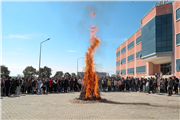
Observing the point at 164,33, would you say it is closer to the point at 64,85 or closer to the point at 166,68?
the point at 166,68

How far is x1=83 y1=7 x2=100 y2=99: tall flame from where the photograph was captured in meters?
13.3

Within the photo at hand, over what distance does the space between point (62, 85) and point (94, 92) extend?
8.99 meters

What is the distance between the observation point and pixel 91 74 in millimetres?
13594

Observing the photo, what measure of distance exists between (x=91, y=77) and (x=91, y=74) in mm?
235

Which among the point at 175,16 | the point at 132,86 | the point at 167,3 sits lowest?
the point at 132,86

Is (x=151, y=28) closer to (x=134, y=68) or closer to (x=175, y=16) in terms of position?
(x=175, y=16)

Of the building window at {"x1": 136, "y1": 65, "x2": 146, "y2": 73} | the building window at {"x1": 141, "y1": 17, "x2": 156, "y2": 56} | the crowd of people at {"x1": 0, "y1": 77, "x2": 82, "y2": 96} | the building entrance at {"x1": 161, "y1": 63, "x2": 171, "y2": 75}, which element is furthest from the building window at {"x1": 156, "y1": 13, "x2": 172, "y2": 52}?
the crowd of people at {"x1": 0, "y1": 77, "x2": 82, "y2": 96}

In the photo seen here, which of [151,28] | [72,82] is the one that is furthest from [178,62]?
[72,82]

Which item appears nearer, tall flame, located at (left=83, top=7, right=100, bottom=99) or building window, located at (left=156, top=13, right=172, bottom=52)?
tall flame, located at (left=83, top=7, right=100, bottom=99)

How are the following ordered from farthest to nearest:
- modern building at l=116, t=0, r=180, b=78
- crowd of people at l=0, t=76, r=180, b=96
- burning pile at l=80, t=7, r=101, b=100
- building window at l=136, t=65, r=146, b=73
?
1. building window at l=136, t=65, r=146, b=73
2. modern building at l=116, t=0, r=180, b=78
3. crowd of people at l=0, t=76, r=180, b=96
4. burning pile at l=80, t=7, r=101, b=100

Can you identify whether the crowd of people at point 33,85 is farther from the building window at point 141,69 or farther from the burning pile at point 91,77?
the building window at point 141,69

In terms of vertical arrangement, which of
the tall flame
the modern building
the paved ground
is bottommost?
the paved ground

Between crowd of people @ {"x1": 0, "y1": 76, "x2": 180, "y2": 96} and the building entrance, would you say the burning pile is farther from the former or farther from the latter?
the building entrance

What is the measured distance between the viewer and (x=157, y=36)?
1352 inches
